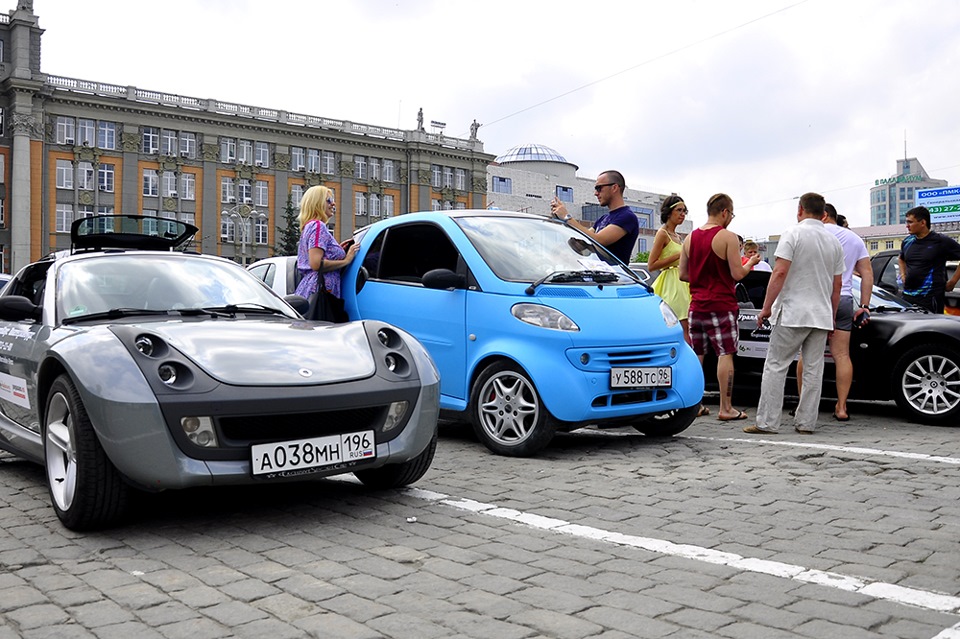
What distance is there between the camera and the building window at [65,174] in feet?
229

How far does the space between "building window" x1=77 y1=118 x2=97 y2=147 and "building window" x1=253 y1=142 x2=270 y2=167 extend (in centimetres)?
1364

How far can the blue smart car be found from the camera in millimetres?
6164

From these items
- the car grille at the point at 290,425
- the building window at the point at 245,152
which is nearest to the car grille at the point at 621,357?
the car grille at the point at 290,425

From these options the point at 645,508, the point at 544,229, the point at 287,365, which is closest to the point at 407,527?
the point at 287,365

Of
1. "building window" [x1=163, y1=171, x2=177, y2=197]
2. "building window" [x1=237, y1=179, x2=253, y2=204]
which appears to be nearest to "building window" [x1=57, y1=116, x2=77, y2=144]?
"building window" [x1=163, y1=171, x2=177, y2=197]

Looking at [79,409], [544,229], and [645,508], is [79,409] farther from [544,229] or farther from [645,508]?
[544,229]

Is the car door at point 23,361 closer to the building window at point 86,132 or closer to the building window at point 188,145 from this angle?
the building window at point 86,132

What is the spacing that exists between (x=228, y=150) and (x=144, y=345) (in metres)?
78.4

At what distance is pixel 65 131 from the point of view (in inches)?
2746

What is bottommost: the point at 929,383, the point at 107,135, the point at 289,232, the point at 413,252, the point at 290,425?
the point at 929,383

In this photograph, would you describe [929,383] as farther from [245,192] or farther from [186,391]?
[245,192]

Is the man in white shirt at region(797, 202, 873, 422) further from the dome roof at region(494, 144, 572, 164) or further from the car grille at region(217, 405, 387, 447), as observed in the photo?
the dome roof at region(494, 144, 572, 164)

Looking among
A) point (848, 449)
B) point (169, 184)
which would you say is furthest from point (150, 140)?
point (848, 449)

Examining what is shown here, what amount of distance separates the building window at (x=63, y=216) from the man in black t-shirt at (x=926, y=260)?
227 feet
